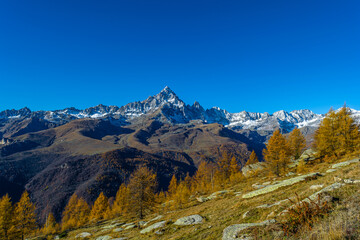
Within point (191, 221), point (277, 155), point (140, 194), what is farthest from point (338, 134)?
point (140, 194)

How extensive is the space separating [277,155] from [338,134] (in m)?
11.0

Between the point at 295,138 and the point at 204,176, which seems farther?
the point at 204,176

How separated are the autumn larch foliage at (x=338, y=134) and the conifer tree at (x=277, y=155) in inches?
247

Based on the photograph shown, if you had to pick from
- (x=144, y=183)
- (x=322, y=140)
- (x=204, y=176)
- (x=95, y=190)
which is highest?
(x=322, y=140)

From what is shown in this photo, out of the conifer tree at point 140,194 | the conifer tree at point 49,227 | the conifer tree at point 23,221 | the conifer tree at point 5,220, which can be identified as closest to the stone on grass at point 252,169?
the conifer tree at point 140,194

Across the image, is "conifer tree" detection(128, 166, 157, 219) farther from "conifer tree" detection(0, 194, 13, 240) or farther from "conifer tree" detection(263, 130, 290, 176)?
"conifer tree" detection(0, 194, 13, 240)

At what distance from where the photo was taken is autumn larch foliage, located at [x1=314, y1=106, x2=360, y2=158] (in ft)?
104

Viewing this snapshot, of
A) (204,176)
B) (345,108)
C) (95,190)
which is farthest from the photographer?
(95,190)

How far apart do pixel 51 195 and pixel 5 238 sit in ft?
647

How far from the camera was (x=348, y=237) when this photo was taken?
15.0ft

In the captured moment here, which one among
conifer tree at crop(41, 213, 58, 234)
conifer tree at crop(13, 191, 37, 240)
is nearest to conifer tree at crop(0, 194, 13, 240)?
conifer tree at crop(13, 191, 37, 240)

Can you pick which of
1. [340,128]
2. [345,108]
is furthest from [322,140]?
[345,108]

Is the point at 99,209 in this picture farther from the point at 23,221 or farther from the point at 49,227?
the point at 23,221

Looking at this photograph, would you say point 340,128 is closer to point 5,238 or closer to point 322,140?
point 322,140
